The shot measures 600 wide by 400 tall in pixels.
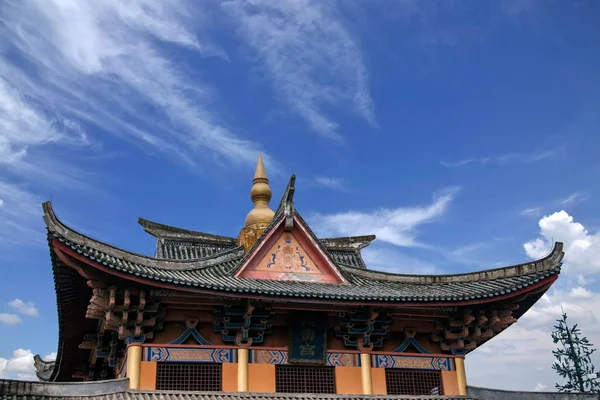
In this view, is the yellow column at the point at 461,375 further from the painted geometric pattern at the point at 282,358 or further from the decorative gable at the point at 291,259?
the decorative gable at the point at 291,259

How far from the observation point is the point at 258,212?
72.7 feet

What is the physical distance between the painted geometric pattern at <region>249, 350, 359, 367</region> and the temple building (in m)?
0.03

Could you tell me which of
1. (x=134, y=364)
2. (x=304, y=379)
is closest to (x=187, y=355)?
(x=134, y=364)

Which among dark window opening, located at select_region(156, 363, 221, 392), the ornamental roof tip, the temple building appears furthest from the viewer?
dark window opening, located at select_region(156, 363, 221, 392)

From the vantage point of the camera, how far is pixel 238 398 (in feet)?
47.8

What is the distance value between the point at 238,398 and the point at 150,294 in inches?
124

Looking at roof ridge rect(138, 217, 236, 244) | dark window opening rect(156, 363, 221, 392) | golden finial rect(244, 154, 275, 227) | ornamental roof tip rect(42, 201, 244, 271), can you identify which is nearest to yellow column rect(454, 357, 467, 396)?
dark window opening rect(156, 363, 221, 392)

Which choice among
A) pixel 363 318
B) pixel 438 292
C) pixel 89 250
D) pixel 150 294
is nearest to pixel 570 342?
pixel 438 292

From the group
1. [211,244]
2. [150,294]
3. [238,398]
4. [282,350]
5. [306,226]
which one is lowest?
[238,398]

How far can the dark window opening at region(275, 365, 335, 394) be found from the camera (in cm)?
1567

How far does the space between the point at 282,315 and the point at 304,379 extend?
65.8 inches

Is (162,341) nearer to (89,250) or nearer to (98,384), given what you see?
(98,384)

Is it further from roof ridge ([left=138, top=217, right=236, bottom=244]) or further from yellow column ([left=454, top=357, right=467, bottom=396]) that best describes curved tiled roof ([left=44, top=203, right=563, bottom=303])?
roof ridge ([left=138, top=217, right=236, bottom=244])

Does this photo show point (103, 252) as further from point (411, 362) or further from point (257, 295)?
point (411, 362)
